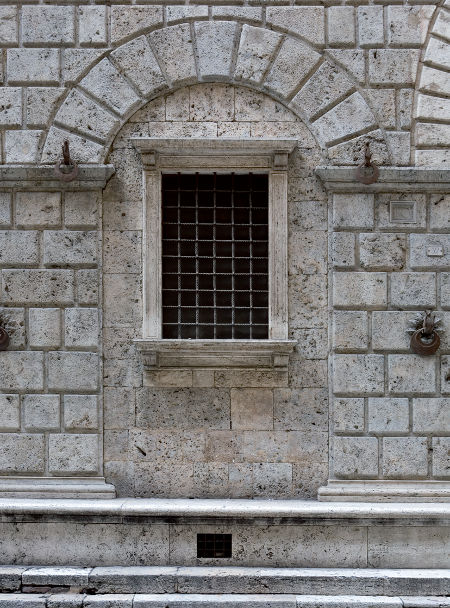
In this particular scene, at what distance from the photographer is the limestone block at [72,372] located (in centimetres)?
670

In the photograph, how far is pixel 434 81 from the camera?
6684mm

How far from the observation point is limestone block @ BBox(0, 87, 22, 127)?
674 centimetres

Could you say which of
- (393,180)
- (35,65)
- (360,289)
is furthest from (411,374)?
(35,65)

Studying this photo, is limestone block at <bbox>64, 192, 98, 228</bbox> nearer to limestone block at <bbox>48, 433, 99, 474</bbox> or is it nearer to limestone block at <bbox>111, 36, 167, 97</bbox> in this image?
limestone block at <bbox>111, 36, 167, 97</bbox>

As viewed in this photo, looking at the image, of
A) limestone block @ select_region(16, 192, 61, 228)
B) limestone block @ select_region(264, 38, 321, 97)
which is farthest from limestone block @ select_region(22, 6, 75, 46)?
limestone block @ select_region(264, 38, 321, 97)

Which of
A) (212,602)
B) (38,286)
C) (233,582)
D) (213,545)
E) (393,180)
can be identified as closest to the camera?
(212,602)

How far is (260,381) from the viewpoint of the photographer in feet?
22.2

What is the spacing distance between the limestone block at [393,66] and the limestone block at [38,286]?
11.7 feet

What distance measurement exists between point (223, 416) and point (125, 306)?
4.74 feet

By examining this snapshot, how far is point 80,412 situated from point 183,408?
3.27 ft

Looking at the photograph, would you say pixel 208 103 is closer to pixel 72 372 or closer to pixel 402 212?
pixel 402 212

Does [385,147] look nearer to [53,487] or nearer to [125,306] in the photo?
[125,306]

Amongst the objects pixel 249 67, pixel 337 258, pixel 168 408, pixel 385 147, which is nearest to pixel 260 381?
pixel 168 408

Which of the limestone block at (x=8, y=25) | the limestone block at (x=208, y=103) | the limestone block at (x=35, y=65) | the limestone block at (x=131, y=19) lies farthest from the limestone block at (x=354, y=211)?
the limestone block at (x=8, y=25)
